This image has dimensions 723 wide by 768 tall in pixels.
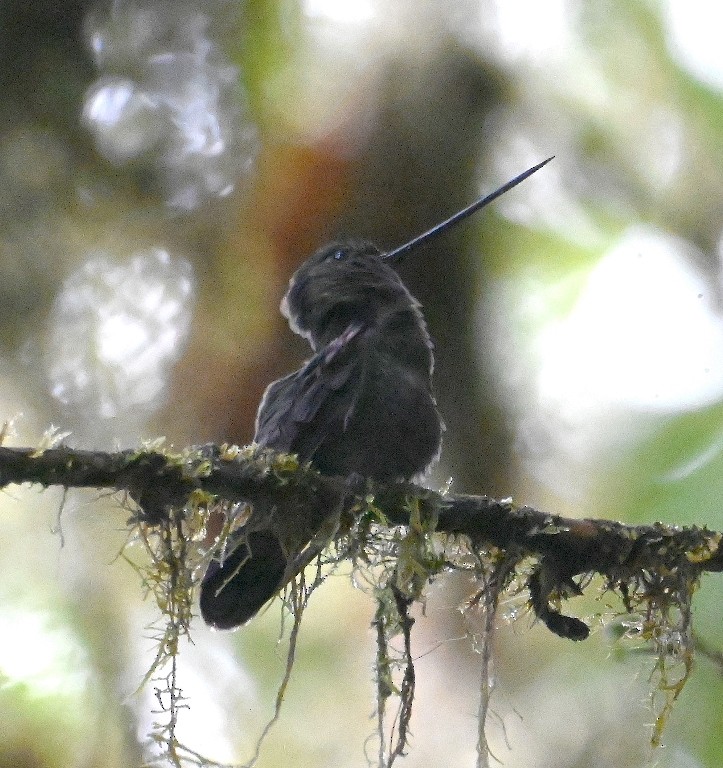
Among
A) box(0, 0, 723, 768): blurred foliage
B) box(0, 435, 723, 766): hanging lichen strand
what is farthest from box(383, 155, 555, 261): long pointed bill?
box(0, 435, 723, 766): hanging lichen strand

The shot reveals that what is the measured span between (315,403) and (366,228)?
140 centimetres

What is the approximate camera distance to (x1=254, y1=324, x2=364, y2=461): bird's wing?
2328 mm

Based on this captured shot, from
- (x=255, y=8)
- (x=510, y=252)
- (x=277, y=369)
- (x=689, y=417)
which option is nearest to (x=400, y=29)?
(x=255, y=8)

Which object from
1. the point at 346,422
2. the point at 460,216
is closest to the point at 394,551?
the point at 346,422

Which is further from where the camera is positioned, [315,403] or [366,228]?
[366,228]

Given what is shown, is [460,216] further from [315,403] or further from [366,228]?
[315,403]

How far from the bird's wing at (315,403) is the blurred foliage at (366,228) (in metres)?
1.02

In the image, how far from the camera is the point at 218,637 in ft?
11.1

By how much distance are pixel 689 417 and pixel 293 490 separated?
1.88m

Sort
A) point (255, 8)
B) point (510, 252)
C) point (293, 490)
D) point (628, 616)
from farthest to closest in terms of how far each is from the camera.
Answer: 1. point (510, 252)
2. point (255, 8)
3. point (628, 616)
4. point (293, 490)

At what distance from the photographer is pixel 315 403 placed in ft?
7.72

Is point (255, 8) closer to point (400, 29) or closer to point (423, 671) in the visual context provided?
point (400, 29)

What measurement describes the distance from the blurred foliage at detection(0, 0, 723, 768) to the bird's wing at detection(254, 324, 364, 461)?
102cm

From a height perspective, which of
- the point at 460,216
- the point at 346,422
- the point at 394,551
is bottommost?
the point at 394,551
